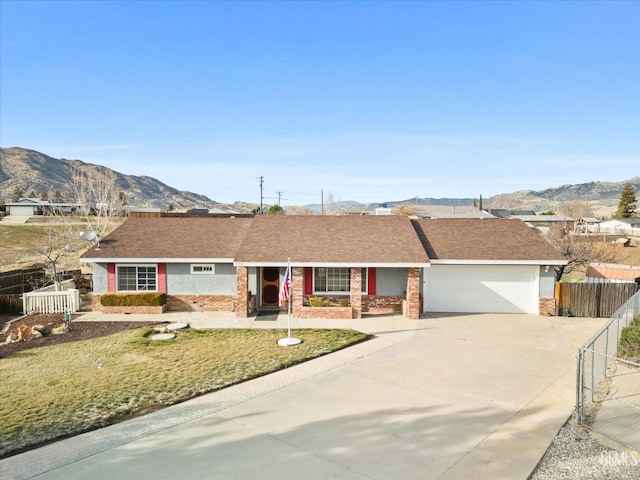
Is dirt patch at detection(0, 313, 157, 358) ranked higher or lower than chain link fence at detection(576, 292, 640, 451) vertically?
lower

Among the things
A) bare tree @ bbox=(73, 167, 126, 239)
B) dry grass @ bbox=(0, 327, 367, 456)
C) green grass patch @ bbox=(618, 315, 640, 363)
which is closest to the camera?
dry grass @ bbox=(0, 327, 367, 456)

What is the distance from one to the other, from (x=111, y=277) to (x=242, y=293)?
20.5 ft

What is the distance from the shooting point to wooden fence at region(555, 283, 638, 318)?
18.4m

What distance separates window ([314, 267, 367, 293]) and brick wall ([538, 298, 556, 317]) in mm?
7569

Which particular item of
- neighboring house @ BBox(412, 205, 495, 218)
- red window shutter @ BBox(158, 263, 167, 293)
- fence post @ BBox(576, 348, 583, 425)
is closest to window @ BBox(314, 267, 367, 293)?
red window shutter @ BBox(158, 263, 167, 293)

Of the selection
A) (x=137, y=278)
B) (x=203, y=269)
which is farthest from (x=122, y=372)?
(x=137, y=278)

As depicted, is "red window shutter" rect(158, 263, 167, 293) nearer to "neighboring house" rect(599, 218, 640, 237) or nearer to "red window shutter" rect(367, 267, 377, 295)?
"red window shutter" rect(367, 267, 377, 295)

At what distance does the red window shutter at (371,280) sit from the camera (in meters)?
19.1

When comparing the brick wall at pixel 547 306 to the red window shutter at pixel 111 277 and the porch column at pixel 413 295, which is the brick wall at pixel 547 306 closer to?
the porch column at pixel 413 295

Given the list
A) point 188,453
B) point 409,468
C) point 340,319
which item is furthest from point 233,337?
point 409,468

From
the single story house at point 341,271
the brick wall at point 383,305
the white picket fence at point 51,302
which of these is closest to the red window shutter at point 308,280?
the single story house at point 341,271

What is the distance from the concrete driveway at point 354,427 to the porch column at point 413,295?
4592 millimetres

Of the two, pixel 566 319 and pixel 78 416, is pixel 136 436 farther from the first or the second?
pixel 566 319

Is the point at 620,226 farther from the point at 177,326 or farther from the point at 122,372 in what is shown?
the point at 122,372
